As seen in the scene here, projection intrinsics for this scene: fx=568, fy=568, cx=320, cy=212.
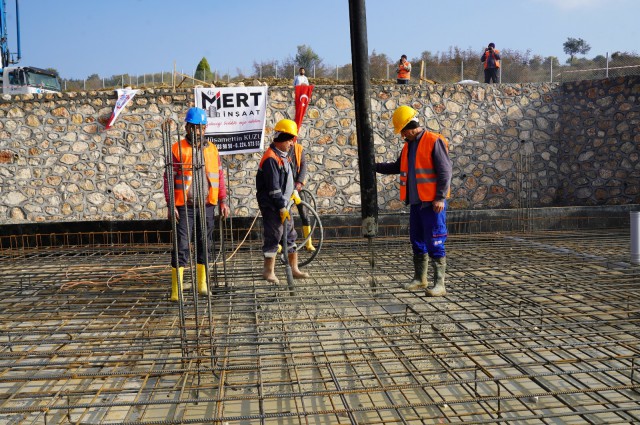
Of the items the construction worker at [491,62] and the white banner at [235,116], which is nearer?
the white banner at [235,116]

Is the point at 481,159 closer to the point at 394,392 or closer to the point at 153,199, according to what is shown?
the point at 153,199

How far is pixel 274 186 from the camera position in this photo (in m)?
5.12

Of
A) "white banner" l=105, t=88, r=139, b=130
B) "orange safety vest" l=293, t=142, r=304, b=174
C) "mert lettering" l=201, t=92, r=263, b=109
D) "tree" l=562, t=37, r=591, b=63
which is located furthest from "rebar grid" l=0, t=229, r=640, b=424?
"tree" l=562, t=37, r=591, b=63

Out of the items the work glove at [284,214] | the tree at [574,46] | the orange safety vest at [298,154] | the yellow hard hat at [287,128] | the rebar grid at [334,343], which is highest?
the tree at [574,46]

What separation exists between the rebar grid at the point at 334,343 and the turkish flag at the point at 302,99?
352 cm

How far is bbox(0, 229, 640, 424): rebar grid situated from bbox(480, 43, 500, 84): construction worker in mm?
8210

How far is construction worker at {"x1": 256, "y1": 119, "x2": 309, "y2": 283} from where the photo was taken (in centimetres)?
516

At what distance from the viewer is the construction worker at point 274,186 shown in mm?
5160

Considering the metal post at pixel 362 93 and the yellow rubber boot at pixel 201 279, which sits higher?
the metal post at pixel 362 93

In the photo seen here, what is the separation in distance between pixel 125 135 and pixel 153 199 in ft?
3.87

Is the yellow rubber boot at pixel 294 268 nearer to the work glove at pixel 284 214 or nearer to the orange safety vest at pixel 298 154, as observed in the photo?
the work glove at pixel 284 214

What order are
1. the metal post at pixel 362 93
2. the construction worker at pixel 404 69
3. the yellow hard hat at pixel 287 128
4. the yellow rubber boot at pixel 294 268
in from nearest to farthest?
1. the metal post at pixel 362 93
2. the yellow hard hat at pixel 287 128
3. the yellow rubber boot at pixel 294 268
4. the construction worker at pixel 404 69

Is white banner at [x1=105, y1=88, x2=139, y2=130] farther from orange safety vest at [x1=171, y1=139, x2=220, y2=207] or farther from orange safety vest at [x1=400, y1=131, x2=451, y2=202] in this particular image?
orange safety vest at [x1=400, y1=131, x2=451, y2=202]

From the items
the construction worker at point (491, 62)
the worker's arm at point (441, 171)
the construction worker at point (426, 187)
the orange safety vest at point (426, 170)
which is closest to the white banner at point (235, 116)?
the construction worker at point (426, 187)
